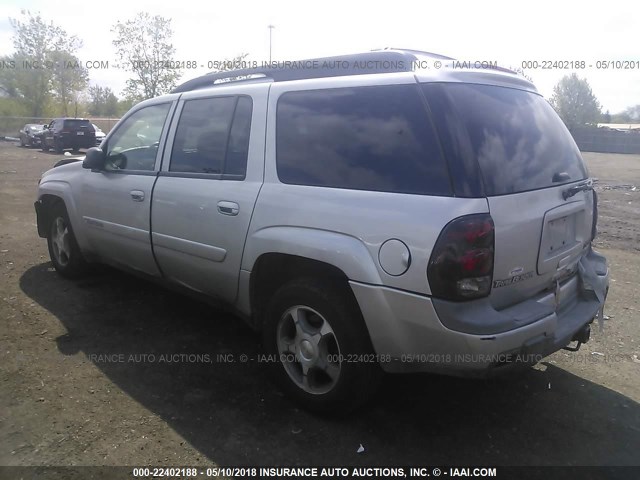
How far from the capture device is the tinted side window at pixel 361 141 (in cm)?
245

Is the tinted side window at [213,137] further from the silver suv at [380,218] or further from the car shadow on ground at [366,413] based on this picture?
the car shadow on ground at [366,413]

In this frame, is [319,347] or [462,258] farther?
[319,347]

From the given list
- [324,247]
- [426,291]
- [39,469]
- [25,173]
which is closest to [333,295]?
[324,247]

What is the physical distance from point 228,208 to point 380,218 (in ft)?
3.90

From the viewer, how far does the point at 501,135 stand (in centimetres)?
257

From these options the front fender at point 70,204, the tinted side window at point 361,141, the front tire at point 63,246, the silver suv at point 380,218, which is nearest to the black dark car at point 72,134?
the front tire at point 63,246

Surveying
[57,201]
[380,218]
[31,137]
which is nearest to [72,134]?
[31,137]

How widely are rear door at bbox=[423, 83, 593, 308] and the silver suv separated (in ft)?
0.04

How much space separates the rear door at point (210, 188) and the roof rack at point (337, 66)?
24 cm

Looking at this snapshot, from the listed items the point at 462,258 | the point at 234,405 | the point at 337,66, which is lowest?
the point at 234,405

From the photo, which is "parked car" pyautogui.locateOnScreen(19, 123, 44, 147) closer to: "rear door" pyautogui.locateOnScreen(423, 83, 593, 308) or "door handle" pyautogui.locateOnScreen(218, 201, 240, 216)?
"door handle" pyautogui.locateOnScreen(218, 201, 240, 216)

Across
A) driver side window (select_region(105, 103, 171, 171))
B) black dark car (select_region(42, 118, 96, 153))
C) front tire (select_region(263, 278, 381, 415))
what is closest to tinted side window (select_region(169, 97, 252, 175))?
driver side window (select_region(105, 103, 171, 171))

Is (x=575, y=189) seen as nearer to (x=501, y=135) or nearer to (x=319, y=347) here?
(x=501, y=135)

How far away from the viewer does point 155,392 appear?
3186 millimetres
